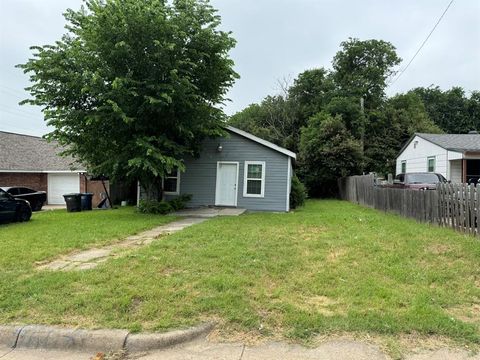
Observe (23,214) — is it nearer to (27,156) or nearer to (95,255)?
(95,255)

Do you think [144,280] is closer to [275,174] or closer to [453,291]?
[453,291]

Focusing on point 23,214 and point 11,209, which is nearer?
point 11,209

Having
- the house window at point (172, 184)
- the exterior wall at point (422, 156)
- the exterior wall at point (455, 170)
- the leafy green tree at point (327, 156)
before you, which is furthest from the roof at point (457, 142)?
the house window at point (172, 184)

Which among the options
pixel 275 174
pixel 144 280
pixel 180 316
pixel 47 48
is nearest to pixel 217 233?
pixel 144 280

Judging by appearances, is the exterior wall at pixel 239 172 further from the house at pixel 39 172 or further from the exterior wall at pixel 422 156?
the exterior wall at pixel 422 156

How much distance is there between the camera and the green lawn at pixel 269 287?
4.19m

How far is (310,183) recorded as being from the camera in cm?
2878

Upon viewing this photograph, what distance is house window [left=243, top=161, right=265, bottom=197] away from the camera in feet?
56.7

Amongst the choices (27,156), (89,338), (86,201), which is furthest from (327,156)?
(89,338)

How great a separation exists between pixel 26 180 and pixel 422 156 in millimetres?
25379

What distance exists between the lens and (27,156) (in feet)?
90.6

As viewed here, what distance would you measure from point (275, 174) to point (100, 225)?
8157mm

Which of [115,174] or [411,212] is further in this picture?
[115,174]

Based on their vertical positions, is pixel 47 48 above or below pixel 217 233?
above
